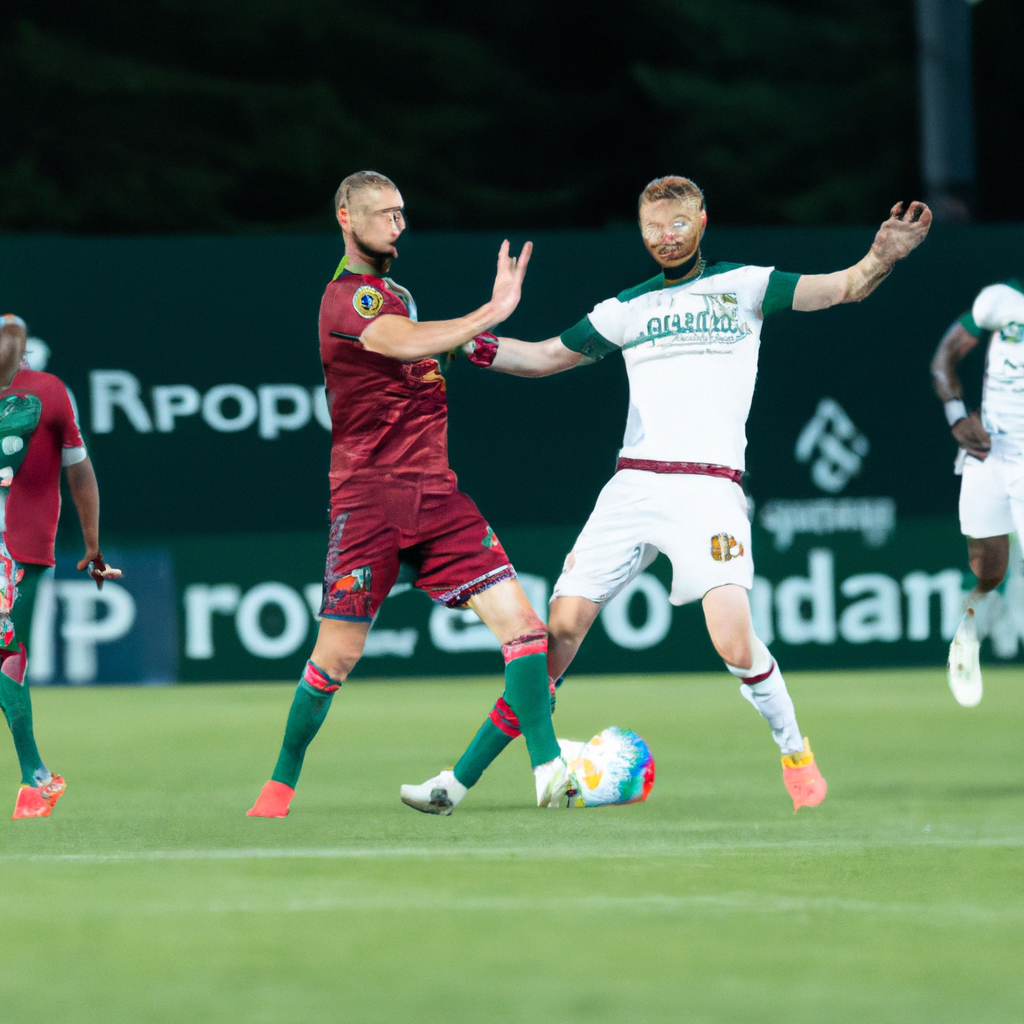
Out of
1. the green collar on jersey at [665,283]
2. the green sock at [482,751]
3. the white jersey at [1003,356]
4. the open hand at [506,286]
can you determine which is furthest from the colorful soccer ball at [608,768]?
the white jersey at [1003,356]

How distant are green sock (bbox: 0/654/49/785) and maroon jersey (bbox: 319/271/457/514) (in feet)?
3.85

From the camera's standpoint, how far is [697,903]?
531cm

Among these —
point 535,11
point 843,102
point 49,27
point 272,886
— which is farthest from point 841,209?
point 272,886

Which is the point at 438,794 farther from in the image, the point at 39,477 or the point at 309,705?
the point at 39,477

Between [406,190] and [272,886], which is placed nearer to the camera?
[272,886]

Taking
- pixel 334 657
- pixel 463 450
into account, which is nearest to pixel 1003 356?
pixel 463 450

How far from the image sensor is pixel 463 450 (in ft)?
40.0

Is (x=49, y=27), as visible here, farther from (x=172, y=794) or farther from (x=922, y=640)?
(x=172, y=794)

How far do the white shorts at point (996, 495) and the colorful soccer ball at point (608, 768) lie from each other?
9.69 ft

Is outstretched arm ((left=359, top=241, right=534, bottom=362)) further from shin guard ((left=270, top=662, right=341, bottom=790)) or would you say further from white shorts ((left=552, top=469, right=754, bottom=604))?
shin guard ((left=270, top=662, right=341, bottom=790))

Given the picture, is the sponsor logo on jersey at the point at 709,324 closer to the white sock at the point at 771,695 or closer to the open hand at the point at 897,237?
the open hand at the point at 897,237

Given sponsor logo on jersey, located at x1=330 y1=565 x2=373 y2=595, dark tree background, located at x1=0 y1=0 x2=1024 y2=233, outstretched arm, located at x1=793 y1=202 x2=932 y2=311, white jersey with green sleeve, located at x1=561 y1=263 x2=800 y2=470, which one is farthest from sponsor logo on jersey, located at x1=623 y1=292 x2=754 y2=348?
dark tree background, located at x1=0 y1=0 x2=1024 y2=233

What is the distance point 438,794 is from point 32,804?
1303mm

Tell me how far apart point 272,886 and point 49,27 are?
21.4 meters
